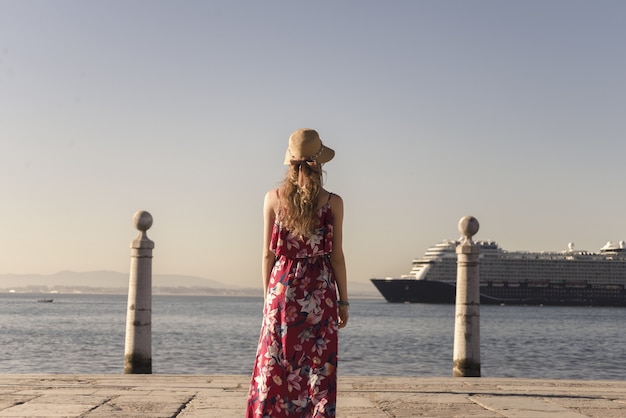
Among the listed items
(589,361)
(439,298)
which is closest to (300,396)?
(589,361)

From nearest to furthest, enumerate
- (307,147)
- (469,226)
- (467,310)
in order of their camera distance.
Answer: (307,147) → (467,310) → (469,226)

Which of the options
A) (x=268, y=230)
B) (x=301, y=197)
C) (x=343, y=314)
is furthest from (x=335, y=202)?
(x=343, y=314)

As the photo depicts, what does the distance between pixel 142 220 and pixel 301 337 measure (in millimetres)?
6818

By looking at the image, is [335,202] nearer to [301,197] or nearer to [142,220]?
[301,197]

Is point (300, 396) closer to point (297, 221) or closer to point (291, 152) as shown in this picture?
point (297, 221)

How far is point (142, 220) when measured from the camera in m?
11.2

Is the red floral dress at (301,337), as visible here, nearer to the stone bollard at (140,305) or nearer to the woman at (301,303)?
the woman at (301,303)

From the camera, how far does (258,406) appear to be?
186 inches

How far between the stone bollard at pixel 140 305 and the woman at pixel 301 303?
637 centimetres

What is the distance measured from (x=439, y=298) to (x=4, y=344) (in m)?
68.8

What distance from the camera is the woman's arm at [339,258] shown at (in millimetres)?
4688

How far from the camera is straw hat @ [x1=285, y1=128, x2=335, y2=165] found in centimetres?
472

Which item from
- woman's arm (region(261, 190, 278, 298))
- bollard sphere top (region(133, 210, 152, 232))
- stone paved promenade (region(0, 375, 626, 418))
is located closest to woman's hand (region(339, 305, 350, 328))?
woman's arm (region(261, 190, 278, 298))

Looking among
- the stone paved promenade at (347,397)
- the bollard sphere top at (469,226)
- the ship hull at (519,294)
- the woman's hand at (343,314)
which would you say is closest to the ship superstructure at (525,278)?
the ship hull at (519,294)
